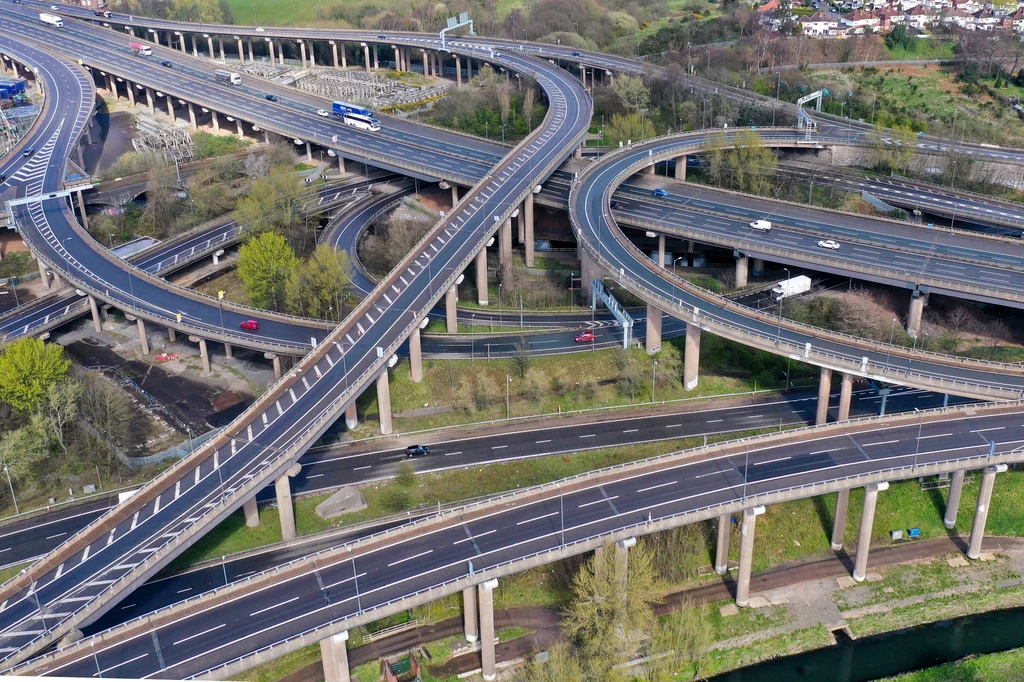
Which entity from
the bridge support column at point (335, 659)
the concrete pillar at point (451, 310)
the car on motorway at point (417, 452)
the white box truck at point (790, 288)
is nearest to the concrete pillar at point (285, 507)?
the car on motorway at point (417, 452)

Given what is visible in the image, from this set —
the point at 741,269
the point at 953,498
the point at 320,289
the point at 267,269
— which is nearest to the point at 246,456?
the point at 320,289

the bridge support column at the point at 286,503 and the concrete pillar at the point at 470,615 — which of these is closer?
the concrete pillar at the point at 470,615

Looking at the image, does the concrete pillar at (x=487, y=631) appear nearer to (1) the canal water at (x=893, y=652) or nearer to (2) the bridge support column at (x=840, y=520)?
(1) the canal water at (x=893, y=652)

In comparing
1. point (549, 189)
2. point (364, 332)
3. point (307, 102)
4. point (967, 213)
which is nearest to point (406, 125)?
point (307, 102)

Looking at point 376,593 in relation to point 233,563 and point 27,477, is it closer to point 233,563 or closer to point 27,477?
point 233,563

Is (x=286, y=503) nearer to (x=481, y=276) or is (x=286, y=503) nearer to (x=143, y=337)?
(x=143, y=337)
